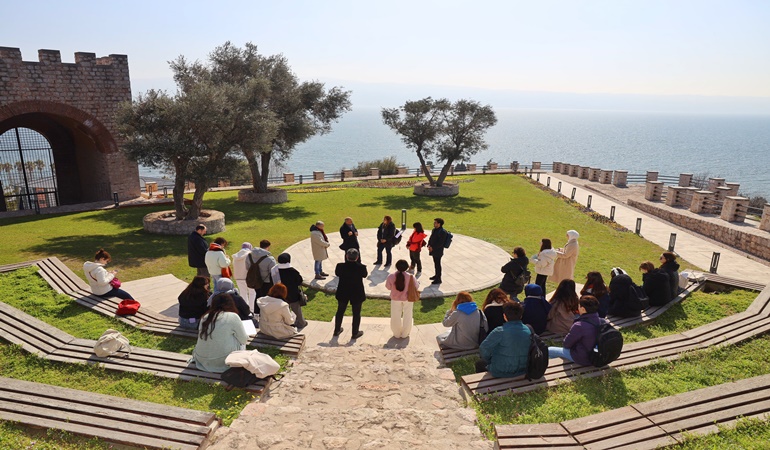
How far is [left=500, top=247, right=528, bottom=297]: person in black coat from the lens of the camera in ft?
32.1

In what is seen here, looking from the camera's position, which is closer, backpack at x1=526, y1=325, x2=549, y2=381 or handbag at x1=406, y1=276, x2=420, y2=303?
backpack at x1=526, y1=325, x2=549, y2=381

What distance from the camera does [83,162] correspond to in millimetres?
25094

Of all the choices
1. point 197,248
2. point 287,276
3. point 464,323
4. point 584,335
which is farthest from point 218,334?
point 584,335

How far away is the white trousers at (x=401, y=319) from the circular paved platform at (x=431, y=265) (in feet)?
8.10

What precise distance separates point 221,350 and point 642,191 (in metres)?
32.5

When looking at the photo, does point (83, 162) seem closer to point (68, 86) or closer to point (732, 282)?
point (68, 86)

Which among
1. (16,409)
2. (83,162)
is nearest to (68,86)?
(83,162)

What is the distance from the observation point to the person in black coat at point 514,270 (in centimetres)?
977

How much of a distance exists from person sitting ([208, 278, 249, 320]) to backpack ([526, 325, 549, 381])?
4693 mm

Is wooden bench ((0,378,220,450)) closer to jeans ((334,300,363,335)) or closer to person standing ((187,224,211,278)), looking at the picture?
jeans ((334,300,363,335))

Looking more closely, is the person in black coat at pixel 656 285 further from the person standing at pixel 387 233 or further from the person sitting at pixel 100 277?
the person sitting at pixel 100 277

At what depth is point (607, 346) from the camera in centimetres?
650

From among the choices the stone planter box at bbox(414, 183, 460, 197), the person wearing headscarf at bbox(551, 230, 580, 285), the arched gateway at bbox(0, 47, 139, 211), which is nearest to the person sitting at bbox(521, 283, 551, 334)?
the person wearing headscarf at bbox(551, 230, 580, 285)

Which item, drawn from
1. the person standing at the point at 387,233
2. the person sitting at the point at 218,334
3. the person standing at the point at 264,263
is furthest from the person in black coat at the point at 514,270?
the person sitting at the point at 218,334
